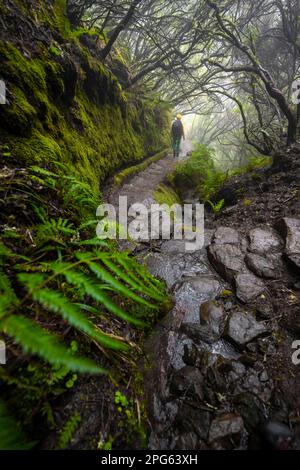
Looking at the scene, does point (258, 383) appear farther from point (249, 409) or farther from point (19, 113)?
point (19, 113)

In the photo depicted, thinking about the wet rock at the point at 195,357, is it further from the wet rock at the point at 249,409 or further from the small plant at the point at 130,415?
the small plant at the point at 130,415

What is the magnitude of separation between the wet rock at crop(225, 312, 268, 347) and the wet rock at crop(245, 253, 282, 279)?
682 millimetres

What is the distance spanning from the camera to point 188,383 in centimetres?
155

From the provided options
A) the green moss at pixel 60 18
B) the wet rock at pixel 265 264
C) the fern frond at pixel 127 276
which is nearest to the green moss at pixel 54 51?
the green moss at pixel 60 18

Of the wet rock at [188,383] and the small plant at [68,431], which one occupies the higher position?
the small plant at [68,431]

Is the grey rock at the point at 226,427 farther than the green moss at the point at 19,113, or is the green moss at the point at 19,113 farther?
the green moss at the point at 19,113

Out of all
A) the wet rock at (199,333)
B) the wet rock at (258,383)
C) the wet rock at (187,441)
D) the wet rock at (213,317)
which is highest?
the wet rock at (213,317)

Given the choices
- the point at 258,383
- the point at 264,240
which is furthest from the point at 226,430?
the point at 264,240

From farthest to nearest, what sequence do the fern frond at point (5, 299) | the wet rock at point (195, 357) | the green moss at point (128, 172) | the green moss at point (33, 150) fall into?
the green moss at point (128, 172)
the green moss at point (33, 150)
the wet rock at point (195, 357)
the fern frond at point (5, 299)

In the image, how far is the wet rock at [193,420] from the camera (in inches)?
51.7

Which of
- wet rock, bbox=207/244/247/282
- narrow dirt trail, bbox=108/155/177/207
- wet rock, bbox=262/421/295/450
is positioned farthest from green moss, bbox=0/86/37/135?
wet rock, bbox=262/421/295/450

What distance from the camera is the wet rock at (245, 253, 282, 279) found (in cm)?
254

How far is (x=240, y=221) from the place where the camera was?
3.82 meters

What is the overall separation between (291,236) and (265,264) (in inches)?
24.1
